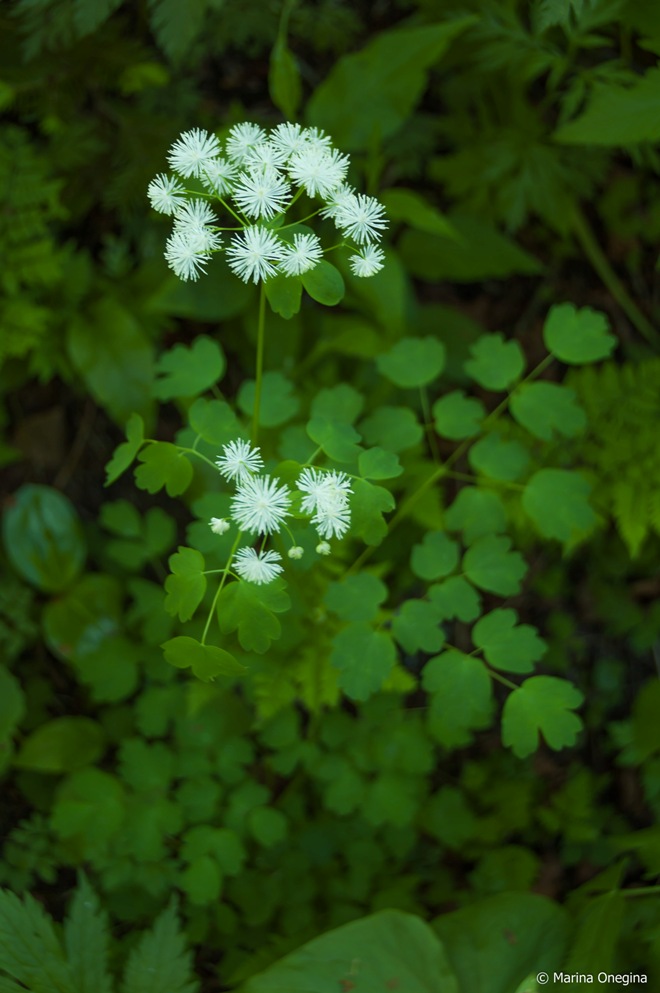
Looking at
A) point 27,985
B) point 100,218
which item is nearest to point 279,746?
point 27,985

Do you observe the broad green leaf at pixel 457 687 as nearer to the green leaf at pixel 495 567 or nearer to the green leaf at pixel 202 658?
the green leaf at pixel 495 567

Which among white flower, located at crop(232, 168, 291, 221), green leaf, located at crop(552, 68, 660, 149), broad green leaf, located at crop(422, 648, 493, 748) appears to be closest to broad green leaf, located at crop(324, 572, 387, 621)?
broad green leaf, located at crop(422, 648, 493, 748)

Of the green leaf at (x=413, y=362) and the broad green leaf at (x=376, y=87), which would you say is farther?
the broad green leaf at (x=376, y=87)

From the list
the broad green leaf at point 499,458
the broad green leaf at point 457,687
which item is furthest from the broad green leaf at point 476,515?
the broad green leaf at point 457,687

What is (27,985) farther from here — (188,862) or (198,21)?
(198,21)

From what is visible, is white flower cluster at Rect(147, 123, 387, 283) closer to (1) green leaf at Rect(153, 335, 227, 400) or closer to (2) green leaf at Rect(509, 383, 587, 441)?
(1) green leaf at Rect(153, 335, 227, 400)

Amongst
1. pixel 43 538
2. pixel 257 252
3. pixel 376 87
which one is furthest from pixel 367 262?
pixel 43 538

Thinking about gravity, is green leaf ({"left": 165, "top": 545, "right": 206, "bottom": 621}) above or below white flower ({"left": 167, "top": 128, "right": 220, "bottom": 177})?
below
